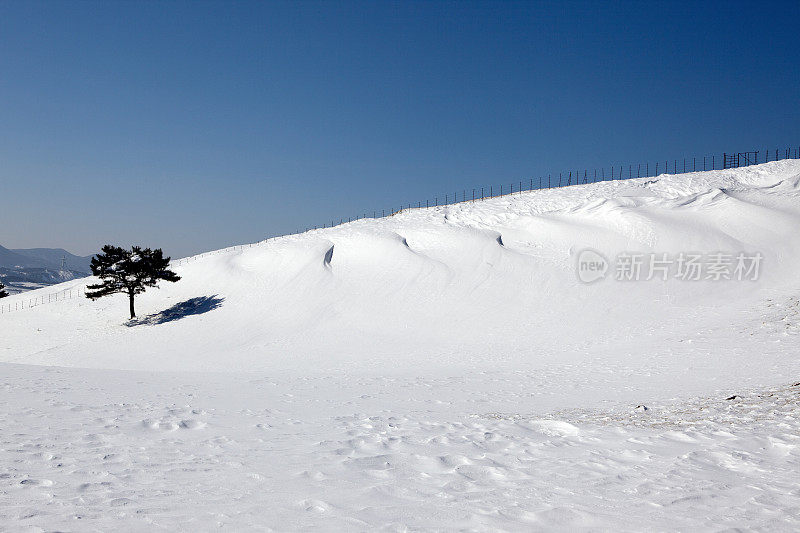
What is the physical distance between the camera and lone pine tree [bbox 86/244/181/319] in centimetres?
4091

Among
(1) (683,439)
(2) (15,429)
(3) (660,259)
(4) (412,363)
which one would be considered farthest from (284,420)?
(3) (660,259)

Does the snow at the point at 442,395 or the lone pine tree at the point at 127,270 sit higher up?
the lone pine tree at the point at 127,270

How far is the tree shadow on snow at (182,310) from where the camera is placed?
3897 centimetres

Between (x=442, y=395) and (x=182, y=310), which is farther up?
(x=182, y=310)

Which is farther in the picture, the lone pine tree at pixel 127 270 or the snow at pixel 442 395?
the lone pine tree at pixel 127 270

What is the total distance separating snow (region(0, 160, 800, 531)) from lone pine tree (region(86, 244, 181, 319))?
272 cm

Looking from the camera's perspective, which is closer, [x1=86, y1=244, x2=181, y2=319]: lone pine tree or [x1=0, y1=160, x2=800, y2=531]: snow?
[x1=0, y1=160, x2=800, y2=531]: snow

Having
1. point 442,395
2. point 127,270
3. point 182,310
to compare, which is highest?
point 127,270

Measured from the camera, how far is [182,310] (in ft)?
133

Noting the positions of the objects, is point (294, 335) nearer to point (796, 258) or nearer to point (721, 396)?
point (721, 396)

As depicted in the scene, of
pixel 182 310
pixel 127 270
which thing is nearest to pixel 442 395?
pixel 182 310

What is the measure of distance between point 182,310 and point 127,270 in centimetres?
625

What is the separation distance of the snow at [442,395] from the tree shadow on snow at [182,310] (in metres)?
0.33

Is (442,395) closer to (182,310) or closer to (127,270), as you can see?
(182,310)
